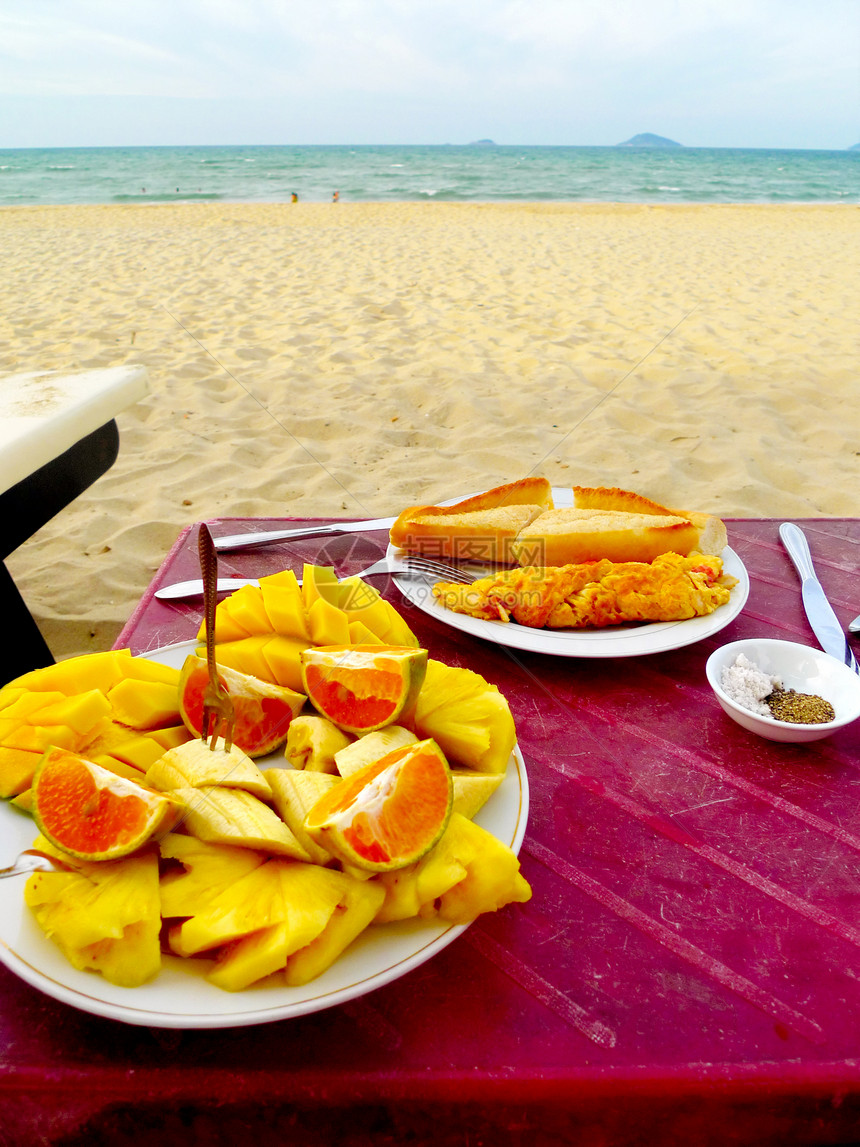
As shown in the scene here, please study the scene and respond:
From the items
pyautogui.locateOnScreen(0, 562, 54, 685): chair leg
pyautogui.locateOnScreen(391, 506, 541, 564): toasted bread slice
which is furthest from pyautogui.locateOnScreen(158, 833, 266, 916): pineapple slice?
pyautogui.locateOnScreen(0, 562, 54, 685): chair leg

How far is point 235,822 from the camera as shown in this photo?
27.0 inches

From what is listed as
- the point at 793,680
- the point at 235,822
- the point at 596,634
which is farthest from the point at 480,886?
the point at 793,680

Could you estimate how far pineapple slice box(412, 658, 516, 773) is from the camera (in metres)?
0.84

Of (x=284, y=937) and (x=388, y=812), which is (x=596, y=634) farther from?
(x=284, y=937)

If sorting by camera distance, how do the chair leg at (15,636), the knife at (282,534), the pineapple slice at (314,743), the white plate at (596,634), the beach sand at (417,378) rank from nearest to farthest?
the pineapple slice at (314,743)
the white plate at (596,634)
the knife at (282,534)
the chair leg at (15,636)
the beach sand at (417,378)

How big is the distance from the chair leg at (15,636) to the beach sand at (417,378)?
13.5 inches

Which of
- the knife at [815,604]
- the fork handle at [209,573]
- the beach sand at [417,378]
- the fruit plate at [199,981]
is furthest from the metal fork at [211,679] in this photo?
the beach sand at [417,378]

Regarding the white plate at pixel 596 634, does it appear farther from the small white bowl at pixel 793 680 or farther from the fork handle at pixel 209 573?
the fork handle at pixel 209 573

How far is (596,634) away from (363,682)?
0.51 m

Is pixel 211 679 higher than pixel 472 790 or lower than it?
higher

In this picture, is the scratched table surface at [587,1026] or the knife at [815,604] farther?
the knife at [815,604]

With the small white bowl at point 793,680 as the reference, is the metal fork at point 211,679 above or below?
above

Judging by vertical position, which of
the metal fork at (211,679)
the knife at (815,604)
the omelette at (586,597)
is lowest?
the knife at (815,604)

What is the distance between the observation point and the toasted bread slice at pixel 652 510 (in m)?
1.50
